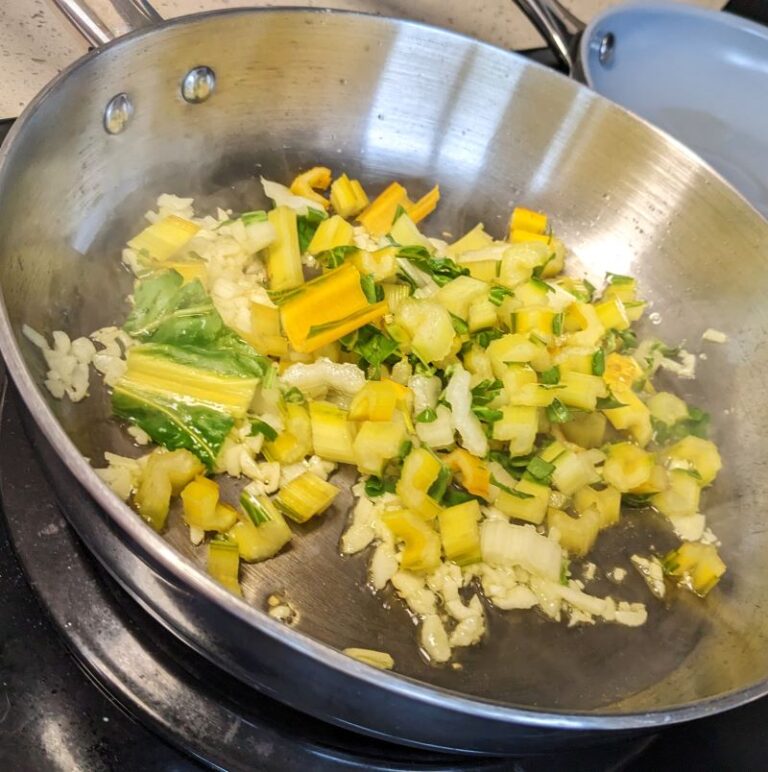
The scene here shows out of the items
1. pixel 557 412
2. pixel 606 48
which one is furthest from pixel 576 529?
pixel 606 48

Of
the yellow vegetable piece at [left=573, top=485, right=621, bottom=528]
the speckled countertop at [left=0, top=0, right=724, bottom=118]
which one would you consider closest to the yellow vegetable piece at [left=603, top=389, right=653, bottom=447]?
the yellow vegetable piece at [left=573, top=485, right=621, bottom=528]

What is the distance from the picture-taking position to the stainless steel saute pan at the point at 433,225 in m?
0.66

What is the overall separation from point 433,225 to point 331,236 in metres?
0.24

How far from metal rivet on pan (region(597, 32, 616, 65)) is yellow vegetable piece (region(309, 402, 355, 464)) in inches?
36.7

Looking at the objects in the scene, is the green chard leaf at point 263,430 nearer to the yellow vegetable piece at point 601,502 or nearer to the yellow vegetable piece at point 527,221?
the yellow vegetable piece at point 601,502

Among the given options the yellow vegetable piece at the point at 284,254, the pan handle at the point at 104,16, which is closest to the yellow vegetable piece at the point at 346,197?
the yellow vegetable piece at the point at 284,254

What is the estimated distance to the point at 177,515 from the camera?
92 cm

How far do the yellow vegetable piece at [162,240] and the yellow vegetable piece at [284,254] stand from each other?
0.12 m

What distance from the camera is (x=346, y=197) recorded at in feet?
4.18

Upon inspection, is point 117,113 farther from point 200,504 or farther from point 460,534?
point 460,534

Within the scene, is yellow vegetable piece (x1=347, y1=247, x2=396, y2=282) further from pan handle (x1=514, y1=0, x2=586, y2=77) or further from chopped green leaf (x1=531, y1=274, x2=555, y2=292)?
pan handle (x1=514, y1=0, x2=586, y2=77)

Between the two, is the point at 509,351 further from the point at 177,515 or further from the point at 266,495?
the point at 177,515

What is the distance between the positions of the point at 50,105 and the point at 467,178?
0.71 m

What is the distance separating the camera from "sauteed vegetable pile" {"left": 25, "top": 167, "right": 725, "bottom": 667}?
94cm
